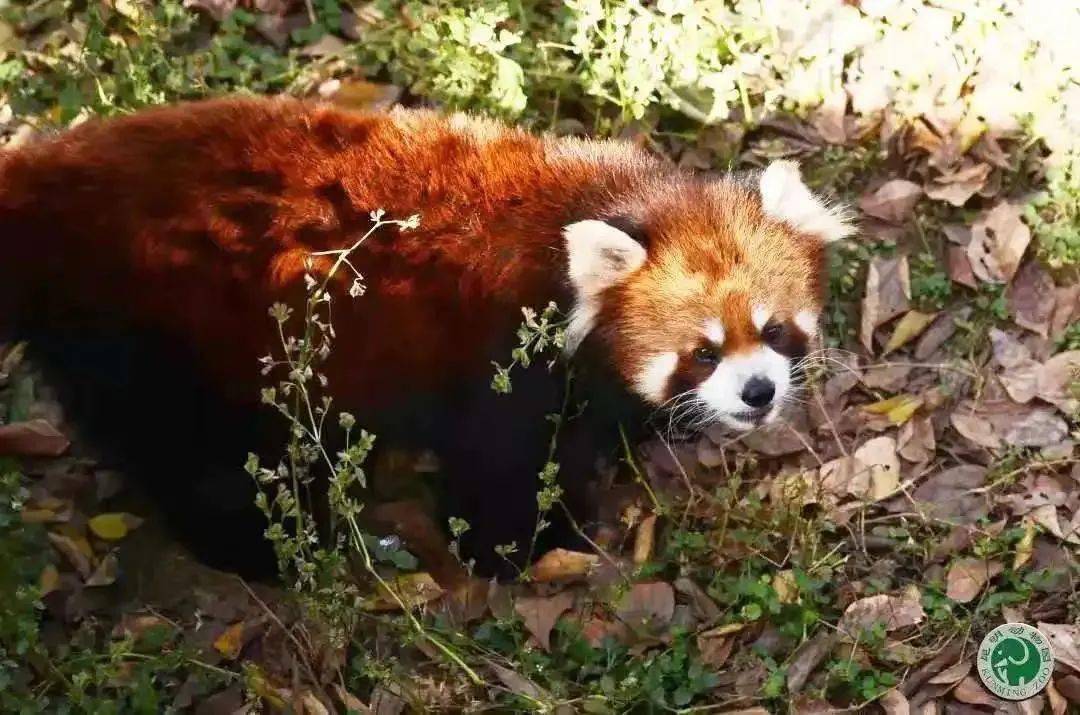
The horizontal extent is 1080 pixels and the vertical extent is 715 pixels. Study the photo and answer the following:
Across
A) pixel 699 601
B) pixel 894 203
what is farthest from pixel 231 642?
pixel 894 203

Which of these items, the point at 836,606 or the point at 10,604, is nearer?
the point at 10,604

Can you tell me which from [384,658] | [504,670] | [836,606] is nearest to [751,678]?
[836,606]

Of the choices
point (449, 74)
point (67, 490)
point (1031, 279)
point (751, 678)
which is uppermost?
point (449, 74)

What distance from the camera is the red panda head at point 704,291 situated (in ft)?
9.34

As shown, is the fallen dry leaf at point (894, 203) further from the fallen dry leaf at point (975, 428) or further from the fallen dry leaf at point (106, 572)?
the fallen dry leaf at point (106, 572)

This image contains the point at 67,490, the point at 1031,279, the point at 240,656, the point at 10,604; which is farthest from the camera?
the point at 1031,279

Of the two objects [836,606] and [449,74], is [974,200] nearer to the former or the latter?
[836,606]

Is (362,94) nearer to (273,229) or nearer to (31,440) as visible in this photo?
(273,229)

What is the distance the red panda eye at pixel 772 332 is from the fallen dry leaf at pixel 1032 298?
3.23 feet

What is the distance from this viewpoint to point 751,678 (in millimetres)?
2883

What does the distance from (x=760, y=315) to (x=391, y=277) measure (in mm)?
918

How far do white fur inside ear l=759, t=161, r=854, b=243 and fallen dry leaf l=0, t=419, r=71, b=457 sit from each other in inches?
81.3

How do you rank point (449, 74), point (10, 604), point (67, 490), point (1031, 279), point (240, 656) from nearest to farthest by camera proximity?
point (10, 604) < point (240, 656) < point (67, 490) < point (1031, 279) < point (449, 74)

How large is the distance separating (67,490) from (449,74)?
177cm
